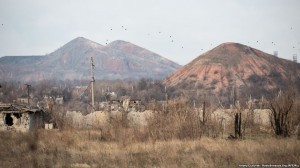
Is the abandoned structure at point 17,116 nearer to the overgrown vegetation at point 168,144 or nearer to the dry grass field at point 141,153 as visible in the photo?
the overgrown vegetation at point 168,144


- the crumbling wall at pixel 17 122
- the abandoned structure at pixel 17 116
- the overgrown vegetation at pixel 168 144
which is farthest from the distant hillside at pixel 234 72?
the overgrown vegetation at pixel 168 144

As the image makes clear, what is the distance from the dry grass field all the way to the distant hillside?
51.6 metres

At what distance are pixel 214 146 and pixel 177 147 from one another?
5.61ft

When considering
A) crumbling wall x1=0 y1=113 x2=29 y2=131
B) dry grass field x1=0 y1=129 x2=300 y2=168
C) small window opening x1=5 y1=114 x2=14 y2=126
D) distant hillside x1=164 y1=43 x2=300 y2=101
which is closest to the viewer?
dry grass field x1=0 y1=129 x2=300 y2=168

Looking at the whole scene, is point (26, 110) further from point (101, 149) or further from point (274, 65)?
point (274, 65)

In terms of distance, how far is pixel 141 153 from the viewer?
49.2 feet

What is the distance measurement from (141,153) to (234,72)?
69.4 m

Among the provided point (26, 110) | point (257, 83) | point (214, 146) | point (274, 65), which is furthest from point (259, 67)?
point (214, 146)

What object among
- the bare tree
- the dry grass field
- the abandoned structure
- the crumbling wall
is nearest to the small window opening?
the abandoned structure

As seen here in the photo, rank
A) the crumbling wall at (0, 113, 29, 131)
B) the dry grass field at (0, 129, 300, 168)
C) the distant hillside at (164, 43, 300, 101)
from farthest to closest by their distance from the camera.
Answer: the distant hillside at (164, 43, 300, 101) < the crumbling wall at (0, 113, 29, 131) < the dry grass field at (0, 129, 300, 168)

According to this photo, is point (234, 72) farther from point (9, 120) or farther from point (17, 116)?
point (17, 116)

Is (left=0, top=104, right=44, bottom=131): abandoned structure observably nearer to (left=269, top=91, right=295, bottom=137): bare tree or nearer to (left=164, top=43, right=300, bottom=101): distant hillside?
(left=269, top=91, right=295, bottom=137): bare tree

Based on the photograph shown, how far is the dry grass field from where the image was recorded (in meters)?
12.1

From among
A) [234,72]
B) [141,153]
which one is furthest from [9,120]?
[234,72]
